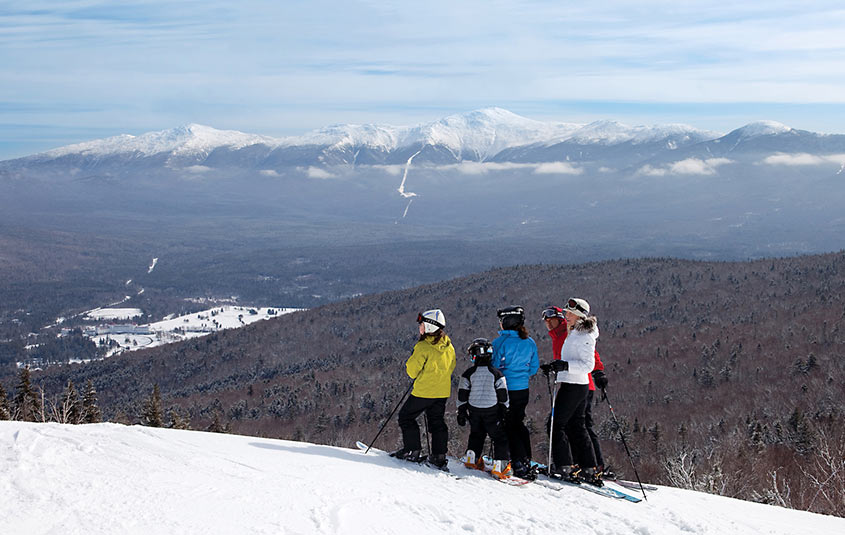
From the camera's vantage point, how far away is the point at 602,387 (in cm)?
1018

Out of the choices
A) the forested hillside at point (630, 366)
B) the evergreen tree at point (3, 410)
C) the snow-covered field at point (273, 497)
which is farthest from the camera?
the forested hillside at point (630, 366)

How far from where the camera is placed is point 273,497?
7.46m

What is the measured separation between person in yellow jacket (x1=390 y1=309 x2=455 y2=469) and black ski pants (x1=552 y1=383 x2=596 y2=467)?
1.83 m

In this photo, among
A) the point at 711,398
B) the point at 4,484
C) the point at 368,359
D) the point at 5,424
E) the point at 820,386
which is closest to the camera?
the point at 4,484

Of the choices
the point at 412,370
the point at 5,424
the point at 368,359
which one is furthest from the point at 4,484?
the point at 368,359

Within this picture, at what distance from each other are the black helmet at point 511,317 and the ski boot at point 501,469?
216 centimetres

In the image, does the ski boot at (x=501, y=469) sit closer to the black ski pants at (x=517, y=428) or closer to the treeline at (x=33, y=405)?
the black ski pants at (x=517, y=428)

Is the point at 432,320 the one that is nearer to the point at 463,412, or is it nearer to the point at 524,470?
the point at 463,412

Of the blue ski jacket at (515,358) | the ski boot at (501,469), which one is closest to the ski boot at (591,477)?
the ski boot at (501,469)

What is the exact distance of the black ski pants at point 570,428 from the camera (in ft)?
33.6

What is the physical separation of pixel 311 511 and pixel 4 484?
336 centimetres

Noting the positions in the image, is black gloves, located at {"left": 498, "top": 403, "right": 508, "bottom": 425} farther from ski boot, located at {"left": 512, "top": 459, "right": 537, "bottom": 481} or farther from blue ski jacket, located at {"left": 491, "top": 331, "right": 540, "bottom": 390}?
ski boot, located at {"left": 512, "top": 459, "right": 537, "bottom": 481}

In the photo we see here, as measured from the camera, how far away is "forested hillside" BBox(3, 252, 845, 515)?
37.6 meters

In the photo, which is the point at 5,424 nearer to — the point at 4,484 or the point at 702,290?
the point at 4,484
